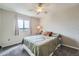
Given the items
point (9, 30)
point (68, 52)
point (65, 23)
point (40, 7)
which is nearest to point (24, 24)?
point (9, 30)

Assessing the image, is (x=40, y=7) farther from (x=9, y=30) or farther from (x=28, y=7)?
(x=9, y=30)

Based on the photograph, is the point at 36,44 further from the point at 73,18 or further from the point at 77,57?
the point at 73,18

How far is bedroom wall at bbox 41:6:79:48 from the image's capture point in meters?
1.29

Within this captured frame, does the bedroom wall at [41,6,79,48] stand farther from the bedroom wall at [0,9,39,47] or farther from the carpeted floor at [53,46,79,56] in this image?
the bedroom wall at [0,9,39,47]

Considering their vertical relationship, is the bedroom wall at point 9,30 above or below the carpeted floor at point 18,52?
above

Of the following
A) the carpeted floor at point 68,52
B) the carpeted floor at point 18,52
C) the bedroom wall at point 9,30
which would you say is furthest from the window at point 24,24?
the carpeted floor at point 68,52

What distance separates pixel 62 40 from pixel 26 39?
0.75 meters

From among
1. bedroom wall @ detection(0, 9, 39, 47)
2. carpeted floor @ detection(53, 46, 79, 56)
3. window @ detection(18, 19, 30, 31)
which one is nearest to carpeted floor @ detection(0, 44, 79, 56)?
carpeted floor @ detection(53, 46, 79, 56)

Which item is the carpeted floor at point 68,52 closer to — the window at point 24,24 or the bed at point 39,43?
the bed at point 39,43

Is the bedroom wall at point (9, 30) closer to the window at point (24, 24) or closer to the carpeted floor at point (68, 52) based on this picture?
the window at point (24, 24)

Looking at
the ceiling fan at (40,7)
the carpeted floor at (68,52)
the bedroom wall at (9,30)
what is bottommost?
the carpeted floor at (68,52)

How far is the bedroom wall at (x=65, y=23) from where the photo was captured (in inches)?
50.8

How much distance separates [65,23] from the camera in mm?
1361

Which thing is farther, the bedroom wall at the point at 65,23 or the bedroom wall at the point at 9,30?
the bedroom wall at the point at 65,23
